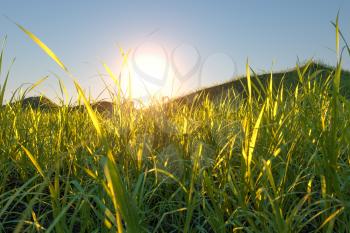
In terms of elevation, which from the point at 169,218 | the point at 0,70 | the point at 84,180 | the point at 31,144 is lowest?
the point at 169,218

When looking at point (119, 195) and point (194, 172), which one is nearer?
point (119, 195)

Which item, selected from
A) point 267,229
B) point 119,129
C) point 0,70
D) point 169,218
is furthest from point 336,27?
point 0,70

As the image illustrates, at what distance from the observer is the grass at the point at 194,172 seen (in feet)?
3.01

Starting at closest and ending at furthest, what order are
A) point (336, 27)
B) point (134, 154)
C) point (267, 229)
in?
point (267, 229) < point (336, 27) < point (134, 154)

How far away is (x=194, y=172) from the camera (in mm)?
934

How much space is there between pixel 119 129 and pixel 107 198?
49cm

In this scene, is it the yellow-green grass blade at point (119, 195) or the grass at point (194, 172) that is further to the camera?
the grass at point (194, 172)

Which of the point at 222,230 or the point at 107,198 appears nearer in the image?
the point at 222,230

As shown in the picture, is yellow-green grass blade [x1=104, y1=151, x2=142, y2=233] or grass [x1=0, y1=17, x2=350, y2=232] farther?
grass [x1=0, y1=17, x2=350, y2=232]

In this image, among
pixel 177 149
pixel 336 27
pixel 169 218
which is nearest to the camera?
pixel 336 27

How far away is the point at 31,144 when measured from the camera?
1.59 m

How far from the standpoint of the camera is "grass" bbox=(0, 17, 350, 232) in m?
0.92

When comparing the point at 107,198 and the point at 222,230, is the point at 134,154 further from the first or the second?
the point at 222,230

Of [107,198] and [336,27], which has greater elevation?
[336,27]
